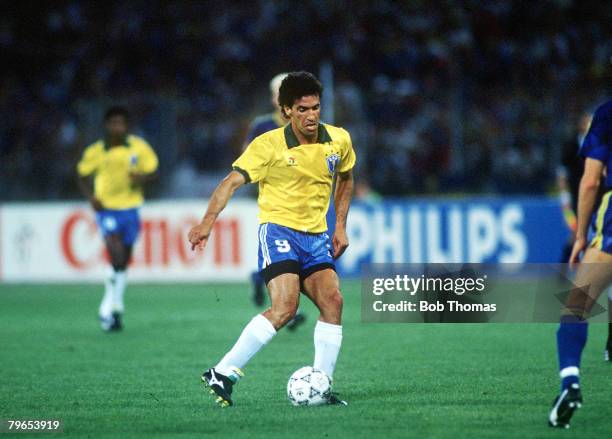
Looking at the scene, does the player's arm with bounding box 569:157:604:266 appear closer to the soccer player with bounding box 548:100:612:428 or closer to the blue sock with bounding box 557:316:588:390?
the soccer player with bounding box 548:100:612:428

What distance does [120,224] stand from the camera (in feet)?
46.1

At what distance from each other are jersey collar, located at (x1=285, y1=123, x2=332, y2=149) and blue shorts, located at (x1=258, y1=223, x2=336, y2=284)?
Result: 1.78 feet

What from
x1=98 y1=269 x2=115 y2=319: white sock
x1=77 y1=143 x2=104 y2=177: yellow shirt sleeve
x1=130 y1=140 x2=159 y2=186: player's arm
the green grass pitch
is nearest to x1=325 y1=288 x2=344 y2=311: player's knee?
the green grass pitch

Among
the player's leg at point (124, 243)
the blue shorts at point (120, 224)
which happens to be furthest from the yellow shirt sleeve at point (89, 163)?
the player's leg at point (124, 243)

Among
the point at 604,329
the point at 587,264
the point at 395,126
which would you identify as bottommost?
the point at 604,329

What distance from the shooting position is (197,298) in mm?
17500

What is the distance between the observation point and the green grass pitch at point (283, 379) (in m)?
6.68

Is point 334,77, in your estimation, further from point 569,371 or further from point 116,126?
point 569,371

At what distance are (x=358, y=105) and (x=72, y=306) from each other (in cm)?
603

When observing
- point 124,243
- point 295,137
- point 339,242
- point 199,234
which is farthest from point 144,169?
point 199,234

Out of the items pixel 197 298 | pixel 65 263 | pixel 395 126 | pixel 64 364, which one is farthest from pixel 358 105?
pixel 64 364

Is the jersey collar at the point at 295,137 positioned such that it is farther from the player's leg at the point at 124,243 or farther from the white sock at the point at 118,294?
the player's leg at the point at 124,243

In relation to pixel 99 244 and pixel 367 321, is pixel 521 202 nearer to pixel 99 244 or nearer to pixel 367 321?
pixel 367 321

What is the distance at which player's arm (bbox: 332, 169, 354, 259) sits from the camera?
791 cm
